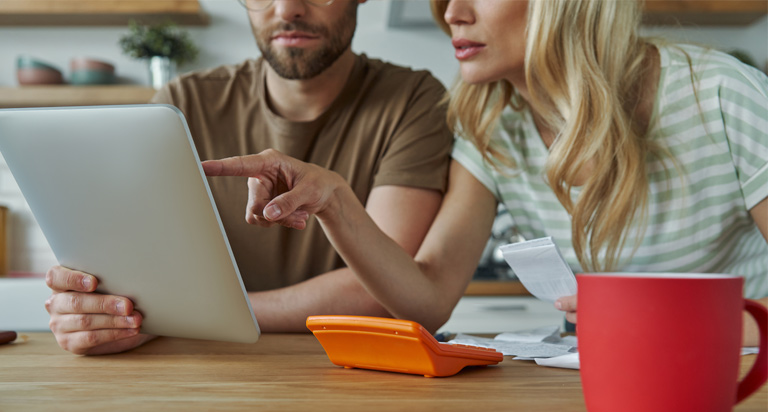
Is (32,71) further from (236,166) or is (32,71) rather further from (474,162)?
(236,166)

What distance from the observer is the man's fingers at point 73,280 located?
0.88 meters

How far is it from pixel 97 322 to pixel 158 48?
7.48 ft

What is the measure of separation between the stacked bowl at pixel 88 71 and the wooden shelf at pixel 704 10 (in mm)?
2297

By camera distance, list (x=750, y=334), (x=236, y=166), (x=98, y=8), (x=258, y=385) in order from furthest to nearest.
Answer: (x=98, y=8), (x=750, y=334), (x=236, y=166), (x=258, y=385)

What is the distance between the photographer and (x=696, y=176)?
1188 mm

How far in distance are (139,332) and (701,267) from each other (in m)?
0.99

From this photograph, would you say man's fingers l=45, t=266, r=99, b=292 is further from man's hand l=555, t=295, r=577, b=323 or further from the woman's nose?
the woman's nose

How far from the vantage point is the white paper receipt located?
0.84 metres

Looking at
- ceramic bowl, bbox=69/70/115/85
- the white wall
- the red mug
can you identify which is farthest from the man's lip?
ceramic bowl, bbox=69/70/115/85

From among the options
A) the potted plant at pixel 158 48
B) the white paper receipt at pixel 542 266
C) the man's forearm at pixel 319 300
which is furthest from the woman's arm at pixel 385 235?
the potted plant at pixel 158 48

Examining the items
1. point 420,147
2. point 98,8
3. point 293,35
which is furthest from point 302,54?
point 98,8

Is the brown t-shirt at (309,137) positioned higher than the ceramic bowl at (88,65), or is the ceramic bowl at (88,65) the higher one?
the ceramic bowl at (88,65)

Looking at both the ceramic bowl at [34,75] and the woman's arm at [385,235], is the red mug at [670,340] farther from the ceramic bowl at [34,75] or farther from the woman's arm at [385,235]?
the ceramic bowl at [34,75]

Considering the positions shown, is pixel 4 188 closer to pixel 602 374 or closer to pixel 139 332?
pixel 139 332
